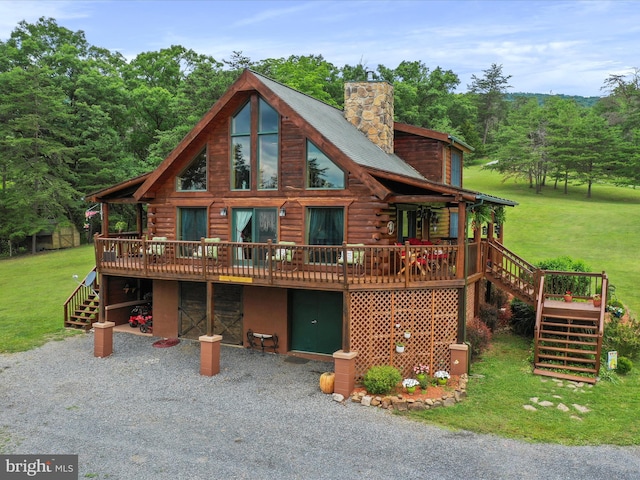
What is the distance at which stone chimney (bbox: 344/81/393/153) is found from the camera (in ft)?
65.2

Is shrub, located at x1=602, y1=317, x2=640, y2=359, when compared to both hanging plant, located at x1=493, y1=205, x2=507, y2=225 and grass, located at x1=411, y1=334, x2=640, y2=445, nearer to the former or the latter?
grass, located at x1=411, y1=334, x2=640, y2=445

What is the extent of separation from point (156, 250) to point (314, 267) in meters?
6.39

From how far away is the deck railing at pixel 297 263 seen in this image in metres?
13.4

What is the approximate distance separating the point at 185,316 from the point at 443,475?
483 inches

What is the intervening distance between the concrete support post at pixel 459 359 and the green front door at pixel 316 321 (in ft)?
12.6

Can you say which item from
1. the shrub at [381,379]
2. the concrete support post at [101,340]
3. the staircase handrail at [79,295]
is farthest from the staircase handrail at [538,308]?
the staircase handrail at [79,295]

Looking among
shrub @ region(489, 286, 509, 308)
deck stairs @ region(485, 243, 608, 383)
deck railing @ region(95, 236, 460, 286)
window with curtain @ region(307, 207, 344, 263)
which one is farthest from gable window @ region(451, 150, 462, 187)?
window with curtain @ region(307, 207, 344, 263)

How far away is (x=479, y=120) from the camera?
311 feet

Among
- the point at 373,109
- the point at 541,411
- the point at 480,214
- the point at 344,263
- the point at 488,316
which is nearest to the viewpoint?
the point at 541,411

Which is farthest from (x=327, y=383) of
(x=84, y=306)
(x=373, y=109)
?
(x=84, y=306)

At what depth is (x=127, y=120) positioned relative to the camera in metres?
46.6

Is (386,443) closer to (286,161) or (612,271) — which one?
(286,161)

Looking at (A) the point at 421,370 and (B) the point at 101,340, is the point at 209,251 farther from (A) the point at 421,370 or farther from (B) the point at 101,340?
(A) the point at 421,370

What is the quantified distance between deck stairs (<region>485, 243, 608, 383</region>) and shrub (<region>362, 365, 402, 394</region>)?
4662mm
